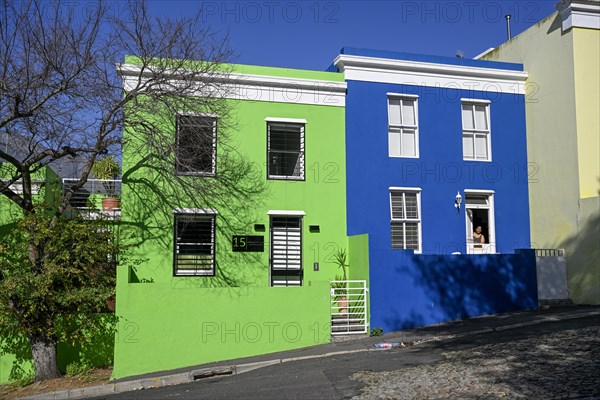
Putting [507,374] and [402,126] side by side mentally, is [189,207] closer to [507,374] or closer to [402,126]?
[402,126]

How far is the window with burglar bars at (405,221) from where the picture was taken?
17375mm

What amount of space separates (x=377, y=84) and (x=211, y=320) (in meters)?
8.52

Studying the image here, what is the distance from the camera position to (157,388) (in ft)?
39.1

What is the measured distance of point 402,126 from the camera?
1786cm

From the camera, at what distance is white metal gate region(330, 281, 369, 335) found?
14562 millimetres

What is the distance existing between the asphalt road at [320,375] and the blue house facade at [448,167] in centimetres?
258

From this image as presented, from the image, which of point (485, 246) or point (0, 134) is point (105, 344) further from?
point (485, 246)

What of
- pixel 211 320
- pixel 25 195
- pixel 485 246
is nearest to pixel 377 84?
pixel 485 246

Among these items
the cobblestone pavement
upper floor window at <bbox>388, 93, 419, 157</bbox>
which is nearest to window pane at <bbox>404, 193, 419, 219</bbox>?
upper floor window at <bbox>388, 93, 419, 157</bbox>

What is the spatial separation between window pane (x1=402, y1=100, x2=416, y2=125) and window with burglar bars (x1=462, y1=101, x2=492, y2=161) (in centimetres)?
174

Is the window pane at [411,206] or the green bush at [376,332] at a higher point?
the window pane at [411,206]

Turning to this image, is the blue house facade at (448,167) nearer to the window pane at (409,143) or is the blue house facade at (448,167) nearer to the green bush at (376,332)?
the window pane at (409,143)

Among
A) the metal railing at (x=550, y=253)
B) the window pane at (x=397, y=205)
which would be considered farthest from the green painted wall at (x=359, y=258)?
the metal railing at (x=550, y=253)

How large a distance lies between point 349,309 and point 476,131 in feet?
24.0
